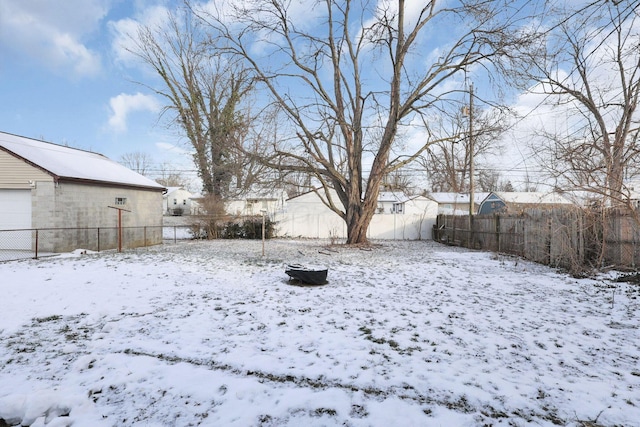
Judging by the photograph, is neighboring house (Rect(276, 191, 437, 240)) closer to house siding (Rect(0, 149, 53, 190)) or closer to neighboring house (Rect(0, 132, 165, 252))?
neighboring house (Rect(0, 132, 165, 252))

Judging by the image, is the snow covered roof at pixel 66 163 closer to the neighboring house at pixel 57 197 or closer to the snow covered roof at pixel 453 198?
the neighboring house at pixel 57 197

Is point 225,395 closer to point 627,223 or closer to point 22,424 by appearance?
point 22,424

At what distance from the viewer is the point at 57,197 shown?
11.9m

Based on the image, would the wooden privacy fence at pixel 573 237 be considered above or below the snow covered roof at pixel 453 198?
below

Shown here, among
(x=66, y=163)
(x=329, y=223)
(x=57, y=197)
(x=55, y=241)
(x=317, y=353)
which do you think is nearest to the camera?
(x=317, y=353)

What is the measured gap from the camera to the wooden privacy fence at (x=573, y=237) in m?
7.69

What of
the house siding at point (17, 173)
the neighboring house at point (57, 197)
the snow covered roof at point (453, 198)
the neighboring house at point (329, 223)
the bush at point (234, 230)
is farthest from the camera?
the snow covered roof at point (453, 198)

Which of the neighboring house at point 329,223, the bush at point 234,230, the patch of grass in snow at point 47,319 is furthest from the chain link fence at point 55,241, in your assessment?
the neighboring house at point 329,223

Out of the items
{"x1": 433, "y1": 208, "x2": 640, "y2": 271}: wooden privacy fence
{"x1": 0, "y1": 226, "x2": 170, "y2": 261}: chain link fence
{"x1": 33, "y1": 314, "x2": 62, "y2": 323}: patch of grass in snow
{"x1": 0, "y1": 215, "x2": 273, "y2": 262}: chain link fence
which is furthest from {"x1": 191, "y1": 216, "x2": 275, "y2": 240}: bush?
{"x1": 33, "y1": 314, "x2": 62, "y2": 323}: patch of grass in snow

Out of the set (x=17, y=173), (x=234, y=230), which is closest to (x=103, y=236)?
(x=17, y=173)

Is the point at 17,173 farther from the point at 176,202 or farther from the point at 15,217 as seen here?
the point at 176,202

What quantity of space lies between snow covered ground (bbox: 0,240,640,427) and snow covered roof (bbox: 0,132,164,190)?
6.98 m

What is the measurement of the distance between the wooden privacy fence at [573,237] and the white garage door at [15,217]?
1764cm

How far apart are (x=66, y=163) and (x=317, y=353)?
1518 cm
